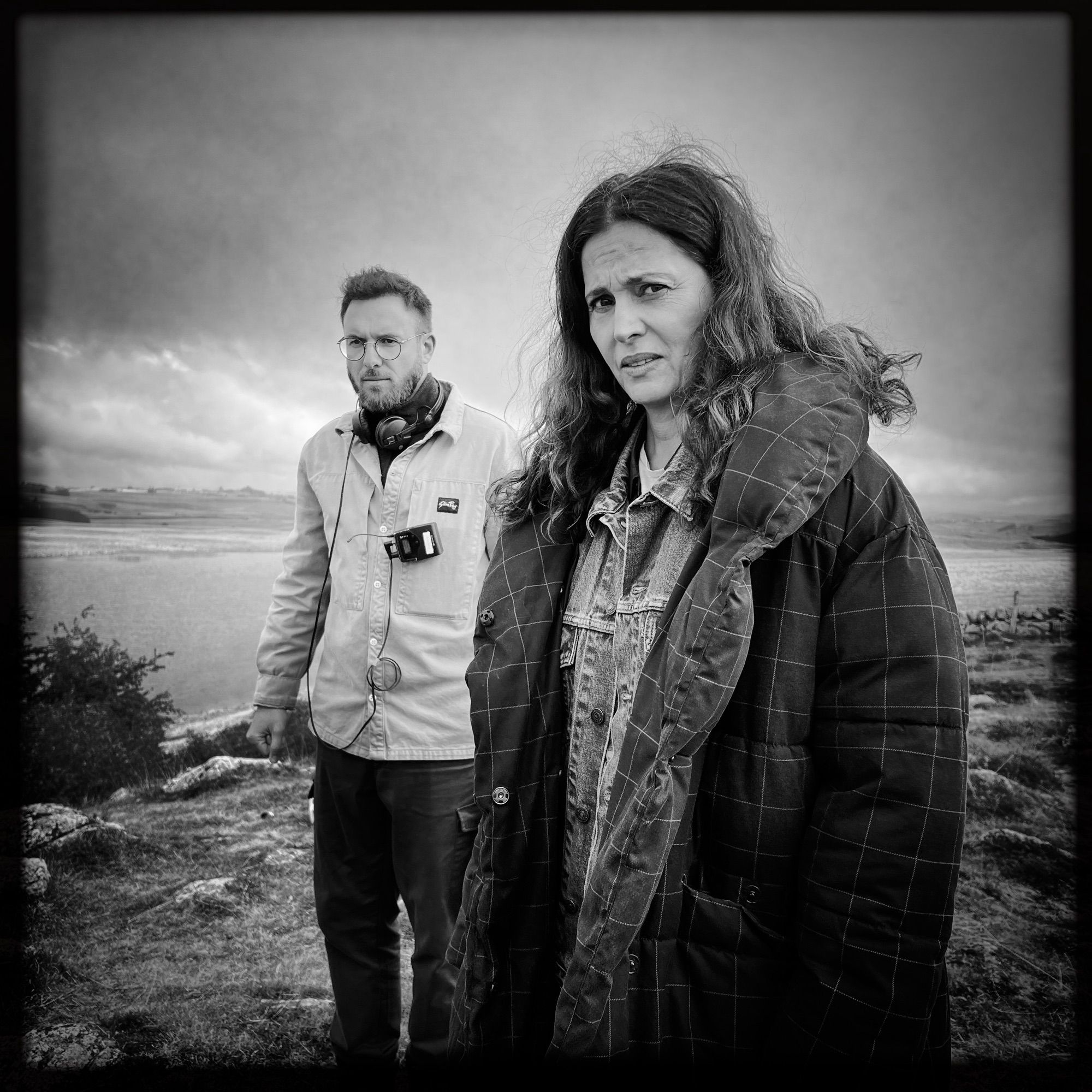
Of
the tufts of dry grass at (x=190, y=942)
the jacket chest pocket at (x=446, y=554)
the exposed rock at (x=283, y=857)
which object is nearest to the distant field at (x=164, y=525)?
the tufts of dry grass at (x=190, y=942)

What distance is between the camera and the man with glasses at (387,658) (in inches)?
74.7

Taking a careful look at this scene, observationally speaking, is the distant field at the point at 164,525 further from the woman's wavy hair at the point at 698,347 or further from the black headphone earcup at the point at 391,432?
the woman's wavy hair at the point at 698,347

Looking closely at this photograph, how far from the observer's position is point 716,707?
906 millimetres

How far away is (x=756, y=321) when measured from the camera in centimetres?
111

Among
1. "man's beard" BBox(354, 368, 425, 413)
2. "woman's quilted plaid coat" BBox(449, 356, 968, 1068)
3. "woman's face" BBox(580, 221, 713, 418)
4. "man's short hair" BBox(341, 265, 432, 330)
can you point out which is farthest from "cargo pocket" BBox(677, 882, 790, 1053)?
"man's short hair" BBox(341, 265, 432, 330)

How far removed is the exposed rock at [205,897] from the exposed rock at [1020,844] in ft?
9.32

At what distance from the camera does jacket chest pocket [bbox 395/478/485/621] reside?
6.57ft

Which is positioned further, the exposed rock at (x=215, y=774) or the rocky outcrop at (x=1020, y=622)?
the exposed rock at (x=215, y=774)

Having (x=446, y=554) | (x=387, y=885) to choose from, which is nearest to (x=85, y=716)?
(x=387, y=885)

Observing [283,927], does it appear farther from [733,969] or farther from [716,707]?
[716,707]

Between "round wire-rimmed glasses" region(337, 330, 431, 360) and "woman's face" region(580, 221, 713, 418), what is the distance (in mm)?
1177

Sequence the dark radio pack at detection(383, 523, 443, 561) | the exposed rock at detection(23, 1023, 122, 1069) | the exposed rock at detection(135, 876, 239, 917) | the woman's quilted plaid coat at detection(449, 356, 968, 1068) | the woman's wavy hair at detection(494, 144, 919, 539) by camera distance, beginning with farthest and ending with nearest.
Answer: the exposed rock at detection(135, 876, 239, 917)
the exposed rock at detection(23, 1023, 122, 1069)
the dark radio pack at detection(383, 523, 443, 561)
the woman's wavy hair at detection(494, 144, 919, 539)
the woman's quilted plaid coat at detection(449, 356, 968, 1068)

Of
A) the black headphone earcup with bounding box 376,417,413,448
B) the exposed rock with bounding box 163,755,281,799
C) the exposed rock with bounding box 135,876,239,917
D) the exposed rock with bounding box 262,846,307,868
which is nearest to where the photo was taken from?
the black headphone earcup with bounding box 376,417,413,448

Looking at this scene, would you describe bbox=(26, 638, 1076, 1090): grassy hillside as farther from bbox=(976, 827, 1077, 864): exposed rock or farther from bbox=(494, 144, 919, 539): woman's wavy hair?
bbox=(494, 144, 919, 539): woman's wavy hair
